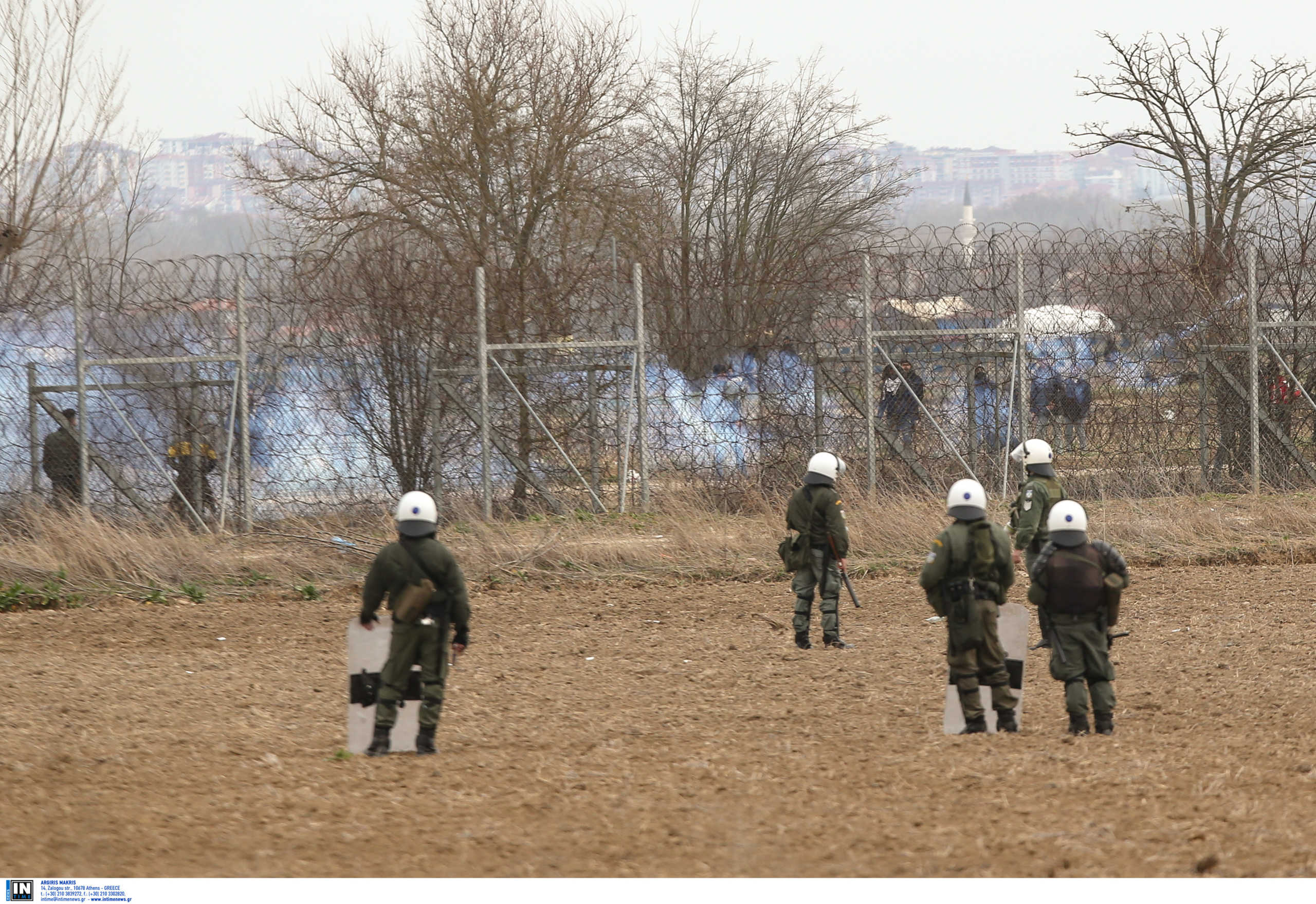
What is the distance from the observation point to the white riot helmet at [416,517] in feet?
22.6

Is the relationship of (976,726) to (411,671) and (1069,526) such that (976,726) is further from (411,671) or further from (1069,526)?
(411,671)

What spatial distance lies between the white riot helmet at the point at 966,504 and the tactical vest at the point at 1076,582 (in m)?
0.47

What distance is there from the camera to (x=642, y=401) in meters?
14.6

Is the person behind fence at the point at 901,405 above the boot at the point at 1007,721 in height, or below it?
above

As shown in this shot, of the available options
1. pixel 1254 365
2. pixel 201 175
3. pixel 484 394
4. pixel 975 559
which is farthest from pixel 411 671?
pixel 201 175

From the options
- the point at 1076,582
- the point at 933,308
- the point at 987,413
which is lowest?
the point at 1076,582

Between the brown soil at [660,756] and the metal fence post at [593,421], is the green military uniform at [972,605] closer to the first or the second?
the brown soil at [660,756]

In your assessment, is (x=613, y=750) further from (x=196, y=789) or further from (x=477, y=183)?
(x=477, y=183)

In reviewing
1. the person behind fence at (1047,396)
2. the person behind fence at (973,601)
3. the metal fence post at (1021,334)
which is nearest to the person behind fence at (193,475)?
the metal fence post at (1021,334)

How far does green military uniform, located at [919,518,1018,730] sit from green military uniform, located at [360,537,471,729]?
7.54ft

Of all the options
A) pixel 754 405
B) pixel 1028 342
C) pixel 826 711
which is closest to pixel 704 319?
pixel 754 405

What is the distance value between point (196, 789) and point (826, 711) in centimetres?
326

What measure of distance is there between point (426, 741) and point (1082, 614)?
3168 mm

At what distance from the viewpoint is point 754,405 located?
15.1m
